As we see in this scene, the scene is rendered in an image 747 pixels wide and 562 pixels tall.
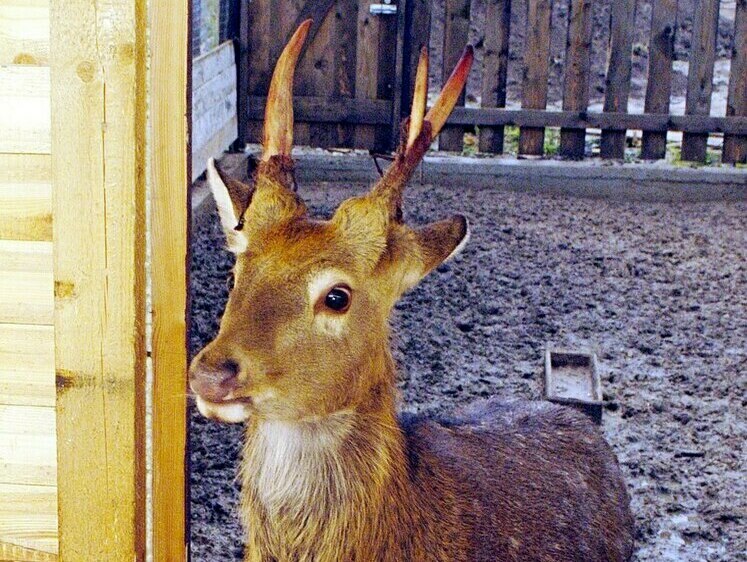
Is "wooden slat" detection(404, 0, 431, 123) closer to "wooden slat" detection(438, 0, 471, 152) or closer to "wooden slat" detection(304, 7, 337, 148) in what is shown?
"wooden slat" detection(438, 0, 471, 152)

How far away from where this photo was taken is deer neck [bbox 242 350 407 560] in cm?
352

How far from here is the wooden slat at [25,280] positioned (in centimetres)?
361

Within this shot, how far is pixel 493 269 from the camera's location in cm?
850

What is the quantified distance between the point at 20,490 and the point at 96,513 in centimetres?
25

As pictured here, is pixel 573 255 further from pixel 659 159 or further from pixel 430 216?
pixel 659 159

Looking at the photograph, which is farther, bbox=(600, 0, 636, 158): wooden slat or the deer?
bbox=(600, 0, 636, 158): wooden slat

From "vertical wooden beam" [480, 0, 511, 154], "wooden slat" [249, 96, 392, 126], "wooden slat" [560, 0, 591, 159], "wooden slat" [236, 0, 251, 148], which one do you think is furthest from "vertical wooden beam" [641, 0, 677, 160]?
"wooden slat" [236, 0, 251, 148]

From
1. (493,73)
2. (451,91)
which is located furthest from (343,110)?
(451,91)

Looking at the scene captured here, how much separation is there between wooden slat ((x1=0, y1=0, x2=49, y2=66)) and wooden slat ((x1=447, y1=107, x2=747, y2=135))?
25.8 ft

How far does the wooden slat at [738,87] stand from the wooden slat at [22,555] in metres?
8.75

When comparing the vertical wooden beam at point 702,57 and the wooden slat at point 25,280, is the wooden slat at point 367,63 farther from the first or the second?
the wooden slat at point 25,280

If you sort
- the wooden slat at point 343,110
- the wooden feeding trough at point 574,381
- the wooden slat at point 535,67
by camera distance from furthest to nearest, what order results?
the wooden slat at point 343,110, the wooden slat at point 535,67, the wooden feeding trough at point 574,381

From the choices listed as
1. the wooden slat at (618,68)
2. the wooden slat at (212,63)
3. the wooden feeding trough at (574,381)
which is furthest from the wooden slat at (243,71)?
the wooden feeding trough at (574,381)

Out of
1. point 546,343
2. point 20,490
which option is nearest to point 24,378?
point 20,490
